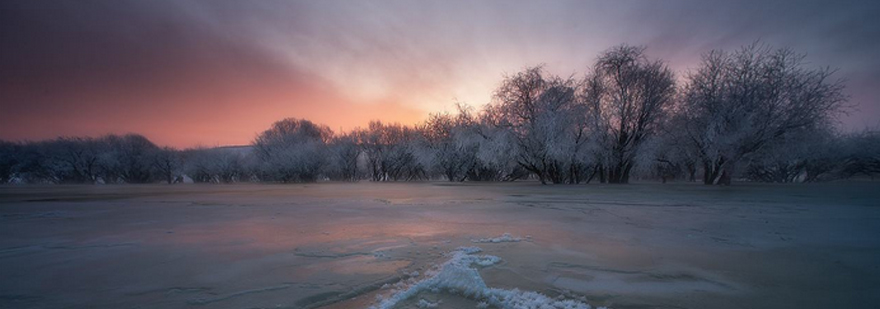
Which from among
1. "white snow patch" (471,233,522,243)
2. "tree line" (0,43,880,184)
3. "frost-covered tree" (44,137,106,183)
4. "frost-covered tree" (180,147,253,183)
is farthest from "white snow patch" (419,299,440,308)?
"frost-covered tree" (44,137,106,183)

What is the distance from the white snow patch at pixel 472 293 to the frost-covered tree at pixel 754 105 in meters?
17.0

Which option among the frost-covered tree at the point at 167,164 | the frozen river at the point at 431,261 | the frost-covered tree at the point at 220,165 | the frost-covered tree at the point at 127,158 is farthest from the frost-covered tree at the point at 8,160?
the frozen river at the point at 431,261

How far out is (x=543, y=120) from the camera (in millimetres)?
17906

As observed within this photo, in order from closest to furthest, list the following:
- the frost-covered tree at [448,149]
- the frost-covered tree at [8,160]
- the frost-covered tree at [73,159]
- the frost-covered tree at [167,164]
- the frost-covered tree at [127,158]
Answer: the frost-covered tree at [448,149] → the frost-covered tree at [8,160] → the frost-covered tree at [73,159] → the frost-covered tree at [127,158] → the frost-covered tree at [167,164]

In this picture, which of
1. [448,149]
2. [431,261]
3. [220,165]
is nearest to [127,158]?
[220,165]

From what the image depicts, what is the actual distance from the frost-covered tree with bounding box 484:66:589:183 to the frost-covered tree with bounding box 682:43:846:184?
17.6ft

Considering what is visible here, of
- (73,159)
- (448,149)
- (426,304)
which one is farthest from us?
(73,159)

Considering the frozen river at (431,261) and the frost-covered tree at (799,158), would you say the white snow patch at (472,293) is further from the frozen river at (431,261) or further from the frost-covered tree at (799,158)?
the frost-covered tree at (799,158)

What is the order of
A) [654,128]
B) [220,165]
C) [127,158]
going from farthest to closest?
[127,158] < [220,165] < [654,128]

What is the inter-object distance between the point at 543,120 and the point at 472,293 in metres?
16.7

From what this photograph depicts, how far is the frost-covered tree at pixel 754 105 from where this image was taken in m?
14.3

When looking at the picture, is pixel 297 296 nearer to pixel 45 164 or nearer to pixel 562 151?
pixel 562 151

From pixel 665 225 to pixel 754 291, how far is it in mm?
3155

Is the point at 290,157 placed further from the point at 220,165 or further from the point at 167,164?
the point at 167,164
